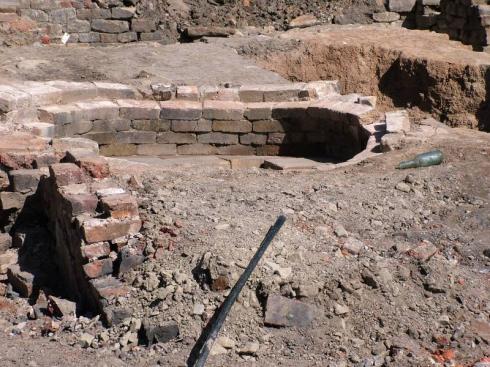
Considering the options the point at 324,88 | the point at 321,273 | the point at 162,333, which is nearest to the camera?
the point at 162,333

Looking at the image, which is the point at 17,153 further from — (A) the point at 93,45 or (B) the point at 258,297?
(A) the point at 93,45

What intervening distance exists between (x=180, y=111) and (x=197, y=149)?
444mm

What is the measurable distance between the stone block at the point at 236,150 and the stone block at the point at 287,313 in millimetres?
4242

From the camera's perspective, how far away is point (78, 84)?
8.86m

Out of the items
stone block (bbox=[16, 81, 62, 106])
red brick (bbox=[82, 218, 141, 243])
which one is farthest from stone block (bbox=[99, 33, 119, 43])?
red brick (bbox=[82, 218, 141, 243])

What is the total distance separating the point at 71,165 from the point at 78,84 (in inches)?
104

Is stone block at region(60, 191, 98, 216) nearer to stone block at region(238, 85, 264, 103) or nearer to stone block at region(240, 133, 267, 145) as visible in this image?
stone block at region(240, 133, 267, 145)

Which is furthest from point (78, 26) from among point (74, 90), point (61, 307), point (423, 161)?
point (61, 307)

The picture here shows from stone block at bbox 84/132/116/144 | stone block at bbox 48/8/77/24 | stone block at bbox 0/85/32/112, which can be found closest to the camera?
stone block at bbox 0/85/32/112

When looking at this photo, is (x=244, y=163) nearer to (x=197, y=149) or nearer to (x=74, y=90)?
(x=197, y=149)

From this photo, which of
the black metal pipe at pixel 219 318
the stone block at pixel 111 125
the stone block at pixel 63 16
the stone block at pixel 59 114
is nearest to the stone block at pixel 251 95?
the stone block at pixel 111 125

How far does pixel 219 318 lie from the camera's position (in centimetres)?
467

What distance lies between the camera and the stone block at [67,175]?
623 centimetres

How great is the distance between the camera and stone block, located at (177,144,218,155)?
29.2 feet
